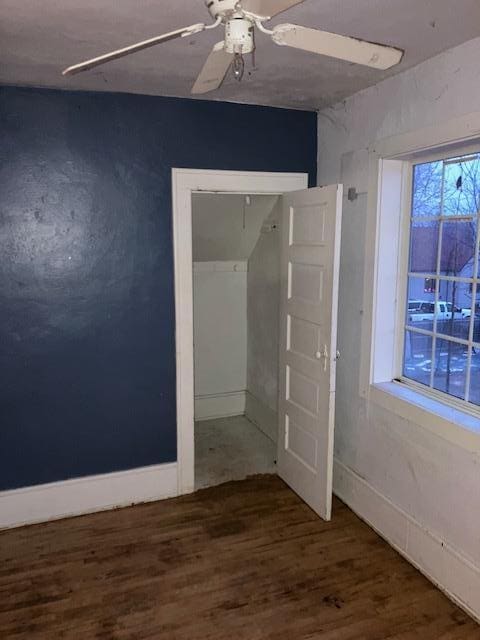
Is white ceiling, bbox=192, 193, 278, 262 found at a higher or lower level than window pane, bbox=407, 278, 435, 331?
higher

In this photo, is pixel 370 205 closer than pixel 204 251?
Yes

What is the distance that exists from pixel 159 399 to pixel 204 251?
1.48 metres

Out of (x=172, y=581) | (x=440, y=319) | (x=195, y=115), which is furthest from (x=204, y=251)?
(x=172, y=581)

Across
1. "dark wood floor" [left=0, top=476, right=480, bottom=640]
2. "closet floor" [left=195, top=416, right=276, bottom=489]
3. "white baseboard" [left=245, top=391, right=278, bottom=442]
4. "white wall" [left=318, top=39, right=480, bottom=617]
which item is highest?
"white wall" [left=318, top=39, right=480, bottom=617]

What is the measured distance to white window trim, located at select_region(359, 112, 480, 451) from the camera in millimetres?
2555

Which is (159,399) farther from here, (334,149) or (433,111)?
(433,111)

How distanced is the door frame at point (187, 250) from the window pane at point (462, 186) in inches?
41.4

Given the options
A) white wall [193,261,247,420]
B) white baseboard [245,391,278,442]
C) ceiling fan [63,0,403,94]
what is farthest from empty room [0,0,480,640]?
white wall [193,261,247,420]

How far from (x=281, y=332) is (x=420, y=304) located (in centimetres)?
97

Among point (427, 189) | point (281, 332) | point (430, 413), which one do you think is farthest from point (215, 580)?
point (427, 189)

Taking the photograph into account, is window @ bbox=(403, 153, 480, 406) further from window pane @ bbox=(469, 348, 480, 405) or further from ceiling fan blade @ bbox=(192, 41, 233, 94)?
ceiling fan blade @ bbox=(192, 41, 233, 94)

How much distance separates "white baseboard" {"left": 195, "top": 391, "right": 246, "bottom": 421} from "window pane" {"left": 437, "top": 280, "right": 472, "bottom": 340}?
2380 millimetres

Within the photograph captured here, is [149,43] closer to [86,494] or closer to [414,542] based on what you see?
[414,542]

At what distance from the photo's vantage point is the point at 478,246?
236 cm
